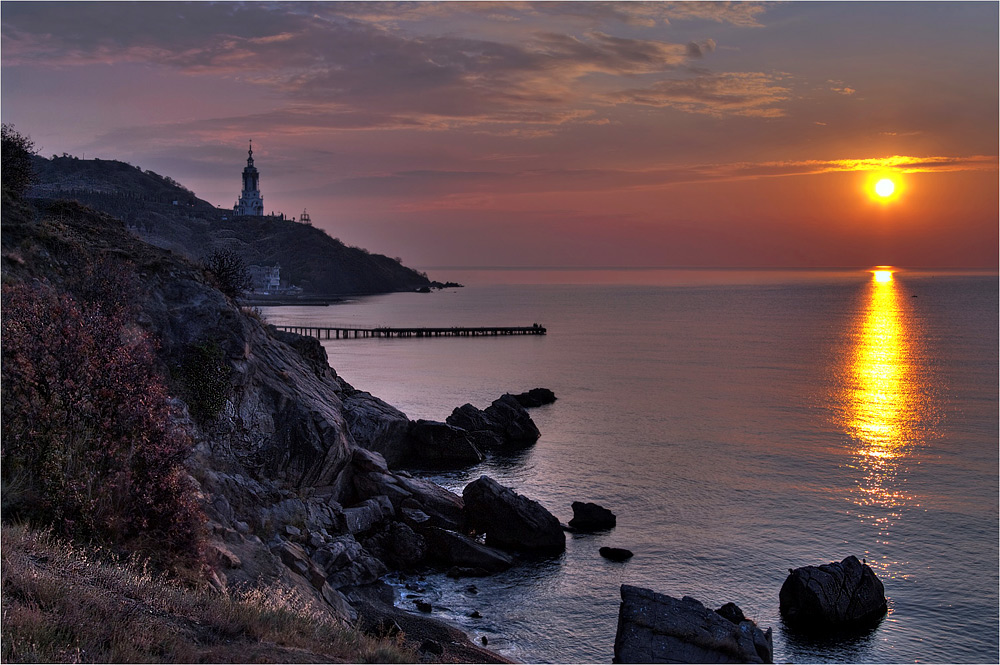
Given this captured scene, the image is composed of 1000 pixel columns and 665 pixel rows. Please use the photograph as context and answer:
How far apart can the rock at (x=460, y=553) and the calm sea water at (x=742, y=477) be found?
0.73m

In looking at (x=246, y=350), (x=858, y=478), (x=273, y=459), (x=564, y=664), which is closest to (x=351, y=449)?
(x=273, y=459)

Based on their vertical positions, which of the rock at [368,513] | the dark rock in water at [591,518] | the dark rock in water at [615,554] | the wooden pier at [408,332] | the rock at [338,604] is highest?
the wooden pier at [408,332]

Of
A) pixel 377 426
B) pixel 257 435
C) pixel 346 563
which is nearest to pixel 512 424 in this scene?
pixel 377 426

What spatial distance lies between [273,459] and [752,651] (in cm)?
1599

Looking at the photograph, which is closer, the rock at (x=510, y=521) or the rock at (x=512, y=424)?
the rock at (x=510, y=521)

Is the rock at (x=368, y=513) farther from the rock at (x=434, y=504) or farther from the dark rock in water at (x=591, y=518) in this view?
the dark rock in water at (x=591, y=518)

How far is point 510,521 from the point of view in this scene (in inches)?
1168

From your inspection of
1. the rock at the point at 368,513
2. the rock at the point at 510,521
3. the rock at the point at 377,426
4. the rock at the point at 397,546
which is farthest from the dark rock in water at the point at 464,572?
the rock at the point at 377,426

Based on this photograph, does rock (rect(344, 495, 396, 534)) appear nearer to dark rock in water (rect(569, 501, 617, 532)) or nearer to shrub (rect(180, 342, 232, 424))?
shrub (rect(180, 342, 232, 424))

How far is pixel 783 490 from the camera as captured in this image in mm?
38188

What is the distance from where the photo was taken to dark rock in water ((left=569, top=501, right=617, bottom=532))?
3203 cm

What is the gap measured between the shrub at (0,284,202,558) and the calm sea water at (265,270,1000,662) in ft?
37.0

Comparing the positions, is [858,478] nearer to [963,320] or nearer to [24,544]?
[24,544]

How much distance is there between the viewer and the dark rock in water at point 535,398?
62.3 meters
